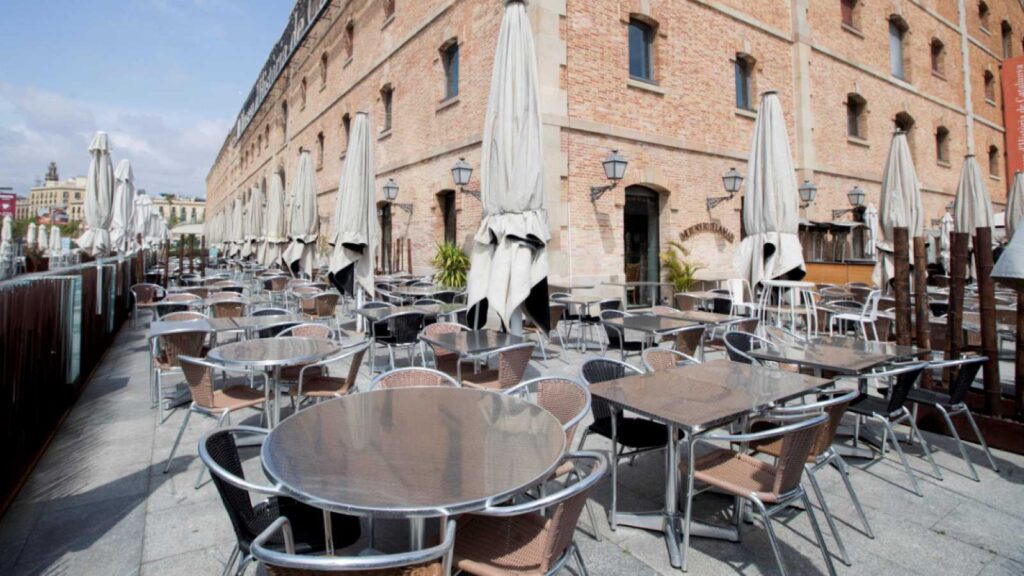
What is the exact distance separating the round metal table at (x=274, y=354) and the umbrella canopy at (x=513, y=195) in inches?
63.2

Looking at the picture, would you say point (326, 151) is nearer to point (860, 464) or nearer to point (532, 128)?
point (532, 128)

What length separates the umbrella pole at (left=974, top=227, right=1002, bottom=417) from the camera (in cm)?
371

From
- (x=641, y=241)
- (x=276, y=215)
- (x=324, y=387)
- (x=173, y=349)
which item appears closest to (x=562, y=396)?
(x=324, y=387)

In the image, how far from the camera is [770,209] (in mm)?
7145

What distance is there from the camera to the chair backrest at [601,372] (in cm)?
300

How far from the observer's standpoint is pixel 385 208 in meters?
15.0

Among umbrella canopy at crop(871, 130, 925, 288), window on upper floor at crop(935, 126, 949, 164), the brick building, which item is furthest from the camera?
window on upper floor at crop(935, 126, 949, 164)

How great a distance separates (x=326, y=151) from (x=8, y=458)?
55.8ft

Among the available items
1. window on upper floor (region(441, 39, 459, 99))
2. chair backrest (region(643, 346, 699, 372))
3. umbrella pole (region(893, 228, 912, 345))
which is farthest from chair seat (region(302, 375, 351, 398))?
window on upper floor (region(441, 39, 459, 99))

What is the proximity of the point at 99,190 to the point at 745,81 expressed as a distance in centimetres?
1433

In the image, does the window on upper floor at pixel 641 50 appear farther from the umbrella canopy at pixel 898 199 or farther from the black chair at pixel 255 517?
the black chair at pixel 255 517

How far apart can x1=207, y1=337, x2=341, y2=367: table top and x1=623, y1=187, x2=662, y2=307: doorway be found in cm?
823

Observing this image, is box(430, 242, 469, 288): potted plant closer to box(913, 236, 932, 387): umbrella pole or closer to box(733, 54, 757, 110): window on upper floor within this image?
box(913, 236, 932, 387): umbrella pole

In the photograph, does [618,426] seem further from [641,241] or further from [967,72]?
[967,72]
